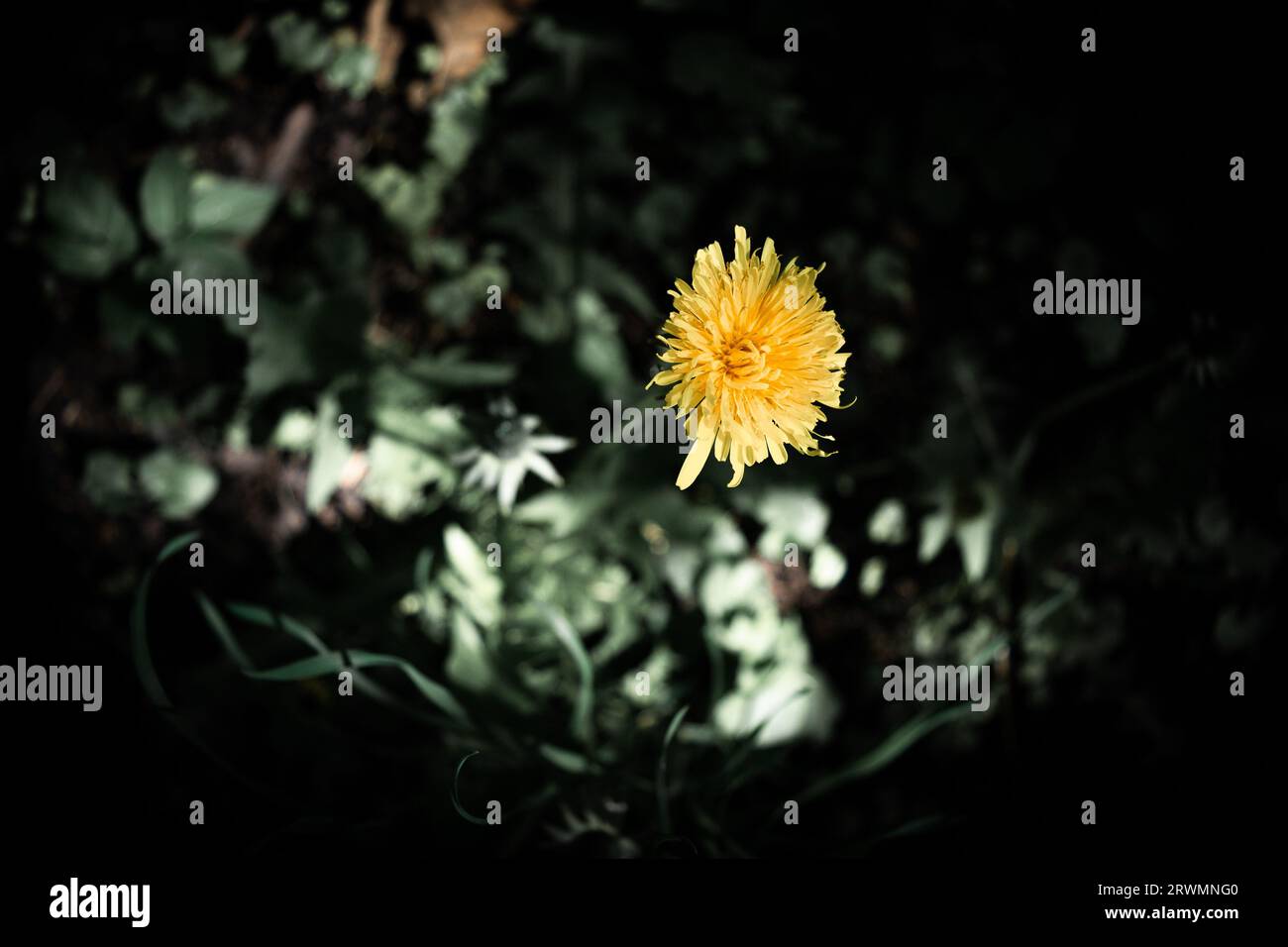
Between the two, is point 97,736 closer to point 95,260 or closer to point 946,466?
point 95,260

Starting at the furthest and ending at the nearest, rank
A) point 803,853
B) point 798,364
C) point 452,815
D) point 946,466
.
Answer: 1. point 946,466
2. point 803,853
3. point 452,815
4. point 798,364

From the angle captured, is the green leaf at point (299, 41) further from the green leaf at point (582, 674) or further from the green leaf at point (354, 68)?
the green leaf at point (582, 674)

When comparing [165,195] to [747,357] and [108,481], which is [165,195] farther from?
[747,357]

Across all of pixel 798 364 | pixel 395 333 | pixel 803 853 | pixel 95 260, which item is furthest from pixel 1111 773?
pixel 95 260

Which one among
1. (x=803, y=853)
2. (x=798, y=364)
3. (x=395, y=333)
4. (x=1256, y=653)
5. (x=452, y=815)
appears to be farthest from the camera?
(x=395, y=333)

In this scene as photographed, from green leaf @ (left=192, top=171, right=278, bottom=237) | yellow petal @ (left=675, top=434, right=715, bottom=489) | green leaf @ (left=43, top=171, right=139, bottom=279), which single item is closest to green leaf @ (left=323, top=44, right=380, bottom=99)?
green leaf @ (left=192, top=171, right=278, bottom=237)

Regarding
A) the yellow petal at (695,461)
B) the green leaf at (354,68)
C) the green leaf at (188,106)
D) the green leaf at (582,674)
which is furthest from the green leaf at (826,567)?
the green leaf at (188,106)

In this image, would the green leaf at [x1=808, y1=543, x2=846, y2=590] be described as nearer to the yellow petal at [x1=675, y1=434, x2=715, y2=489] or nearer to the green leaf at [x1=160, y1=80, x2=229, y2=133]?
the yellow petal at [x1=675, y1=434, x2=715, y2=489]
